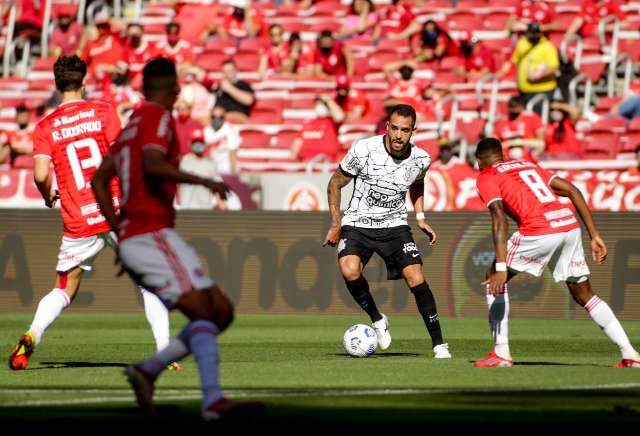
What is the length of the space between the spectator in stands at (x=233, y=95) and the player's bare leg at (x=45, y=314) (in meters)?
12.6

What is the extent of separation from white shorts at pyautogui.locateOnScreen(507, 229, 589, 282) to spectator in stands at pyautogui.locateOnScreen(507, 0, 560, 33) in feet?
39.9

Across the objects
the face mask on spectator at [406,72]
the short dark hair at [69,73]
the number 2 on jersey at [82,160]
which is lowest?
the face mask on spectator at [406,72]

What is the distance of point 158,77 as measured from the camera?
788 centimetres

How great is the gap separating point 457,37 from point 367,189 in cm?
1217

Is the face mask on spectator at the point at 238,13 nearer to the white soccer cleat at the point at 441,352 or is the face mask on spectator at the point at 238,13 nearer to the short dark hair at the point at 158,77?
the white soccer cleat at the point at 441,352

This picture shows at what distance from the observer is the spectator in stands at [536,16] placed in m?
23.3

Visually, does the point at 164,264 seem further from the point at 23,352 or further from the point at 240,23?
the point at 240,23

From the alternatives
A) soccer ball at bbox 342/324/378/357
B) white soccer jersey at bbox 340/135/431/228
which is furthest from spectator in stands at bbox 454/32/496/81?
soccer ball at bbox 342/324/378/357

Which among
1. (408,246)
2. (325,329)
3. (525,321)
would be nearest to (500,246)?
(408,246)

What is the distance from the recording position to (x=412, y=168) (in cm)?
1266

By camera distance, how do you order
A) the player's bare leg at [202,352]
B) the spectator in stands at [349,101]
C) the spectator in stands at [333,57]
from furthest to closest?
1. the spectator in stands at [333,57]
2. the spectator in stands at [349,101]
3. the player's bare leg at [202,352]

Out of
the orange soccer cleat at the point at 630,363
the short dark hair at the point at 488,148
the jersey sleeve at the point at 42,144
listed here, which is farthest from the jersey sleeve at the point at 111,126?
the orange soccer cleat at the point at 630,363

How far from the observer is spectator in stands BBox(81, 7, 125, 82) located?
A: 26.0 metres

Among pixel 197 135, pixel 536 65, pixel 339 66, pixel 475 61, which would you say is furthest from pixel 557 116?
pixel 197 135
